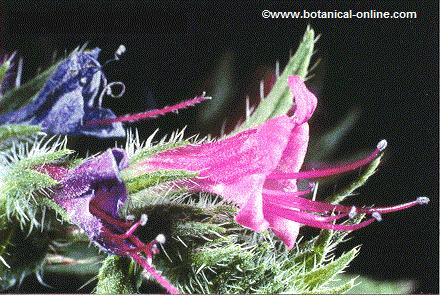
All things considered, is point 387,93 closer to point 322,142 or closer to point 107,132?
point 322,142

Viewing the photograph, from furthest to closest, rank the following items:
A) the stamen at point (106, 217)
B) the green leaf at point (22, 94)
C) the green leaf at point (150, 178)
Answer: the green leaf at point (22, 94), the stamen at point (106, 217), the green leaf at point (150, 178)

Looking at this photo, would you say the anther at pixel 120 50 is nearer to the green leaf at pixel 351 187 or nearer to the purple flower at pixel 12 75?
the purple flower at pixel 12 75

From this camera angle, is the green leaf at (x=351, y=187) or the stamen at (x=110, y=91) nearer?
the green leaf at (x=351, y=187)

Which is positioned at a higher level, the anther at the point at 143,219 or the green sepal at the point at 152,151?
the green sepal at the point at 152,151

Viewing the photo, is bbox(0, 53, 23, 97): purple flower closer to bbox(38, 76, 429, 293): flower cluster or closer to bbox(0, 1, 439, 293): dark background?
bbox(0, 1, 439, 293): dark background

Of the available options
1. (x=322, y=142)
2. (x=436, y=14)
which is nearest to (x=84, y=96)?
(x=322, y=142)

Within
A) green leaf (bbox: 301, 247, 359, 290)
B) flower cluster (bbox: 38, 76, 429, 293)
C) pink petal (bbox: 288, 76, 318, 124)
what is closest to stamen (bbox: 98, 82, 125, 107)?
flower cluster (bbox: 38, 76, 429, 293)

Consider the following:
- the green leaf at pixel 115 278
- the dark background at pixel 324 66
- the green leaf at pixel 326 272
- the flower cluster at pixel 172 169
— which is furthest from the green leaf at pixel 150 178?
the dark background at pixel 324 66

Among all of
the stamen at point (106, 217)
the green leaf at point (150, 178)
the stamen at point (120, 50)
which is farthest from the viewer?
the stamen at point (120, 50)
